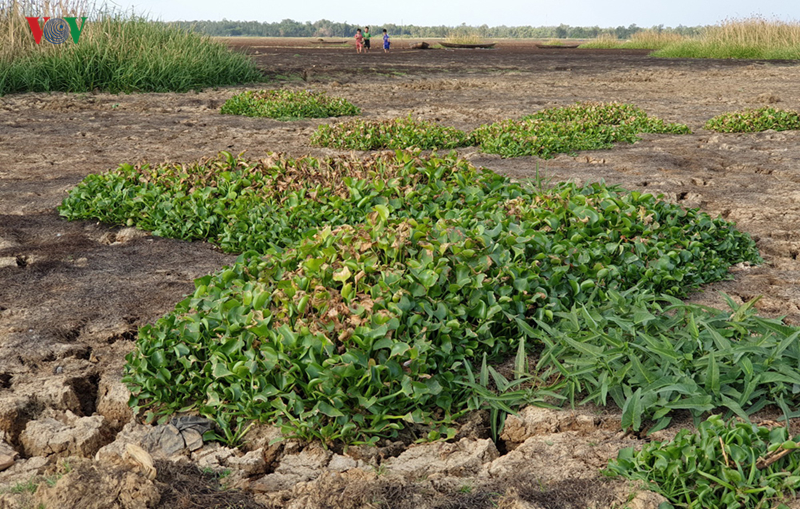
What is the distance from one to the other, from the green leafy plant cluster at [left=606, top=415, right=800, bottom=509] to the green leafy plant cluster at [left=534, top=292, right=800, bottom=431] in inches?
7.8

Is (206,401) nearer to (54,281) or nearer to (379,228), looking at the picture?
(379,228)

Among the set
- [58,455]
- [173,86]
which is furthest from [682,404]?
[173,86]

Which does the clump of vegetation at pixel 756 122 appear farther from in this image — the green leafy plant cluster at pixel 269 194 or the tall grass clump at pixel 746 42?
the tall grass clump at pixel 746 42

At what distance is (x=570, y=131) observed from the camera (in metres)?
8.15

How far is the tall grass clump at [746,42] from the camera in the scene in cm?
2323

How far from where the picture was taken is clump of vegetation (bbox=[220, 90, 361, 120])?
34.1 ft

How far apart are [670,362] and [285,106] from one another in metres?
8.66

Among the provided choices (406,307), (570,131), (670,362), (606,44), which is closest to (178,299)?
(406,307)

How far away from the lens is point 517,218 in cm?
400

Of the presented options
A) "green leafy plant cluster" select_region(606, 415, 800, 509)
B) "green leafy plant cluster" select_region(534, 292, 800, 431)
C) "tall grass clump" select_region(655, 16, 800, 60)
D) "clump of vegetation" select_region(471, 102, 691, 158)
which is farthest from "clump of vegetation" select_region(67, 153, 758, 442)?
"tall grass clump" select_region(655, 16, 800, 60)

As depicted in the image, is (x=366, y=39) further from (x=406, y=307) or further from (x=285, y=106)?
(x=406, y=307)

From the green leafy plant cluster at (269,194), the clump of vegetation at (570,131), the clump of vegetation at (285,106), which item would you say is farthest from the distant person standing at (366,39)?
the green leafy plant cluster at (269,194)

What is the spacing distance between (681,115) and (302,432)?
995cm

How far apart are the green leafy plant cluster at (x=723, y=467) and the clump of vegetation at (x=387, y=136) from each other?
19.4 ft
